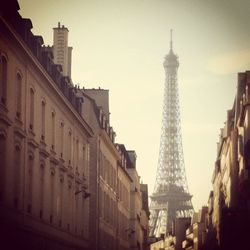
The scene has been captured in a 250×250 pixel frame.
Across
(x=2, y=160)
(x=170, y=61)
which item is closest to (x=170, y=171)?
(x=170, y=61)

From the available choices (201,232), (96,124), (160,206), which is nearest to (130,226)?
(96,124)

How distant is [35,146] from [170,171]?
467ft

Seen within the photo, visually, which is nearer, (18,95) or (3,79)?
(3,79)

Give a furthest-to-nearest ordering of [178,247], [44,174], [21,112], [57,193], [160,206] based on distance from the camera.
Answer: [160,206] → [178,247] → [57,193] → [44,174] → [21,112]

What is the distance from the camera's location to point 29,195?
2666 cm

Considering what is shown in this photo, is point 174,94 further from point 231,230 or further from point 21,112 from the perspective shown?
point 21,112

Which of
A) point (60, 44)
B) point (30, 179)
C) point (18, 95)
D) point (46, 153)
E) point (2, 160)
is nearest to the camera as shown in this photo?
point (2, 160)

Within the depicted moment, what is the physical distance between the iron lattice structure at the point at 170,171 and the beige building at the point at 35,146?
125197 mm

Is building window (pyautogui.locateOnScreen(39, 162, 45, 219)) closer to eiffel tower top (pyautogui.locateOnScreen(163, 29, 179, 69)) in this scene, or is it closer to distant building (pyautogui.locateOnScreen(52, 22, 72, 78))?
distant building (pyautogui.locateOnScreen(52, 22, 72, 78))

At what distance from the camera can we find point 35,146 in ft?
89.6

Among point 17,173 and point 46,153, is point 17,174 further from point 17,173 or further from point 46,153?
point 46,153

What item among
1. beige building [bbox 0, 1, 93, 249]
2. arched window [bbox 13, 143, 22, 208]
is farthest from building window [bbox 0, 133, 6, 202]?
arched window [bbox 13, 143, 22, 208]

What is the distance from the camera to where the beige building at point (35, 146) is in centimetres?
2316

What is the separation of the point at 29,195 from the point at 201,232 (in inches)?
3184
